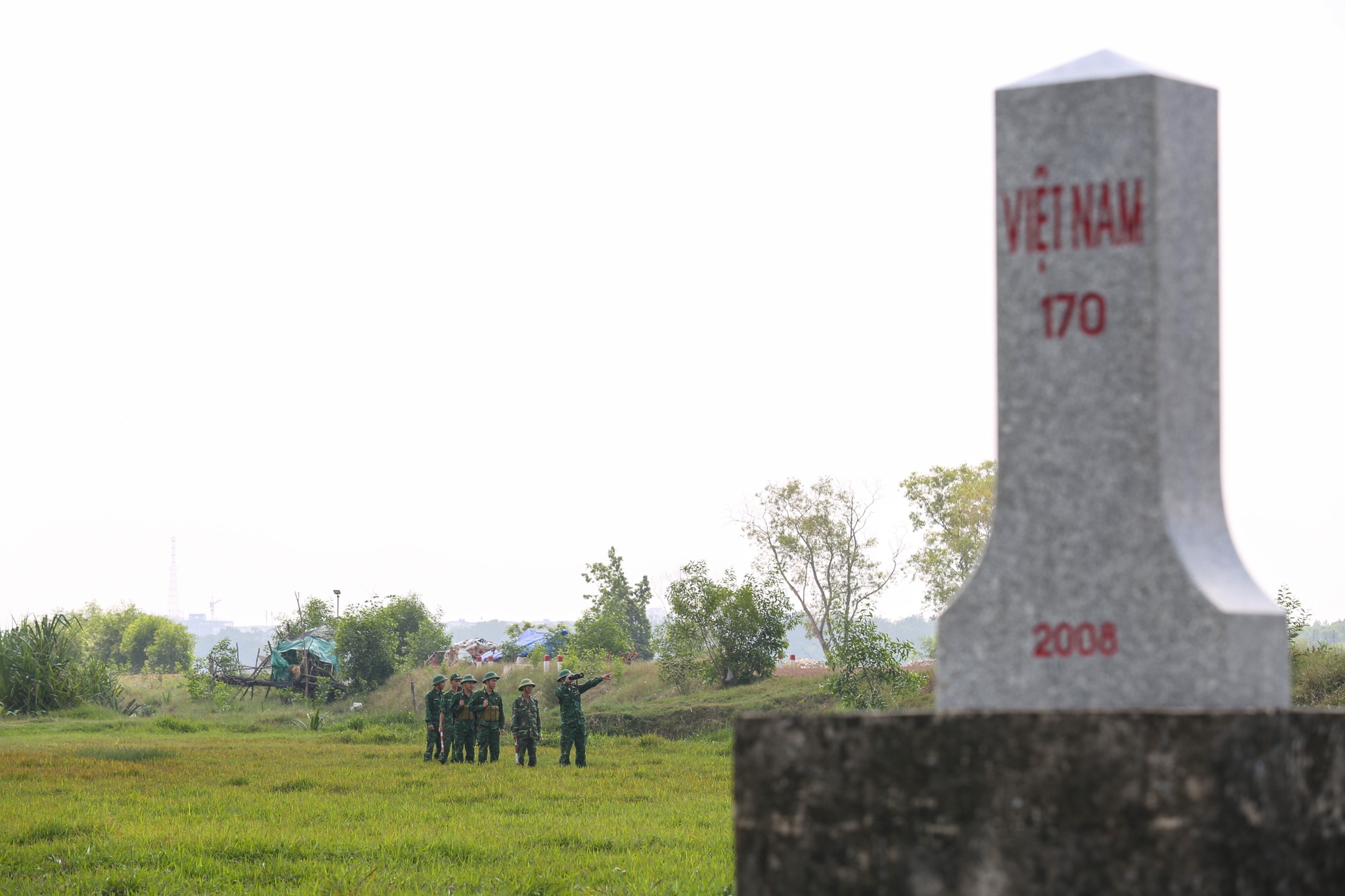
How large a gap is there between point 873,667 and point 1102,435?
15737 mm

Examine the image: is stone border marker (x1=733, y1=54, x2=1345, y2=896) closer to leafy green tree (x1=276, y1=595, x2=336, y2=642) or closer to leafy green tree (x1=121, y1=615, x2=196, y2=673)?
leafy green tree (x1=276, y1=595, x2=336, y2=642)

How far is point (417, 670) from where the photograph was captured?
105ft

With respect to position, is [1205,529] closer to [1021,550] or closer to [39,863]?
[1021,550]

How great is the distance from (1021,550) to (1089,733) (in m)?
0.55

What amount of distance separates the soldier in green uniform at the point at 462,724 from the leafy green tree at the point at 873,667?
5.50 m

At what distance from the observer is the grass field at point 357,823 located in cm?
738

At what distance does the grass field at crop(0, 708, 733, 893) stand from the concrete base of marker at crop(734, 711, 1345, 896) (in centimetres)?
452

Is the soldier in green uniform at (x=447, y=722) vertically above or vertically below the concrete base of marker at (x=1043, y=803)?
below

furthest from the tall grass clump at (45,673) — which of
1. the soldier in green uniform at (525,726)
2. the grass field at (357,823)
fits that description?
the soldier in green uniform at (525,726)

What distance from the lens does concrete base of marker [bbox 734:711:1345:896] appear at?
2377 mm

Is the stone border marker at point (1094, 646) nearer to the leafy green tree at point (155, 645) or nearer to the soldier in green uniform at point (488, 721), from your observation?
the soldier in green uniform at point (488, 721)

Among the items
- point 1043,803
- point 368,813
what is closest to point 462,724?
point 368,813

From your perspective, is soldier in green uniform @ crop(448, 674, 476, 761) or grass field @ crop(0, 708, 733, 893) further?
soldier in green uniform @ crop(448, 674, 476, 761)

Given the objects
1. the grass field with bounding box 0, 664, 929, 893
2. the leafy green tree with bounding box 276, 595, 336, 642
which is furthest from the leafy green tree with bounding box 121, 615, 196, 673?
the grass field with bounding box 0, 664, 929, 893
